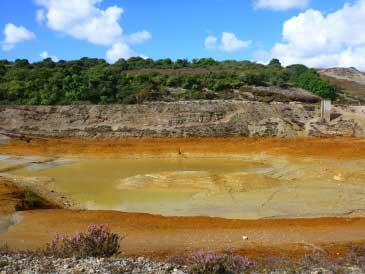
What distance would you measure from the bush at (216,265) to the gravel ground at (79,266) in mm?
293

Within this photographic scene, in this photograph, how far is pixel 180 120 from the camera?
4706 centimetres

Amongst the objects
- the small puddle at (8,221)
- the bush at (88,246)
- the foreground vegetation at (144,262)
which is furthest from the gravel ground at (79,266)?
the small puddle at (8,221)

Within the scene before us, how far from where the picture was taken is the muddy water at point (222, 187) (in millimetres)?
20609

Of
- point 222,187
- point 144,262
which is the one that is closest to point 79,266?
point 144,262

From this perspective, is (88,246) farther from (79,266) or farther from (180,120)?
(180,120)

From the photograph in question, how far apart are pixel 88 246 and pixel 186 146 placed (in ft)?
99.4

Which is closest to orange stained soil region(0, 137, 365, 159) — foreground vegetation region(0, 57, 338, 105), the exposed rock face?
the exposed rock face

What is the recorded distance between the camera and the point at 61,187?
2520 cm

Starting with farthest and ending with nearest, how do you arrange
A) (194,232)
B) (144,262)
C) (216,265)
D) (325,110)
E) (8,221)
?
(325,110) < (8,221) < (194,232) < (144,262) < (216,265)

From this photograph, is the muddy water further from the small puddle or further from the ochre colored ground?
the small puddle

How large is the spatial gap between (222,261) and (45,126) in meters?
40.1

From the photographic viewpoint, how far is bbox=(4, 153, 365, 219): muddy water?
67.6ft

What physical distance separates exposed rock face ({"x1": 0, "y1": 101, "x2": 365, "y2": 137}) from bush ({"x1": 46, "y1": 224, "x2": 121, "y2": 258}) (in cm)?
3465

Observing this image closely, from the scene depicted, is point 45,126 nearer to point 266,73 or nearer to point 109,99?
point 109,99
